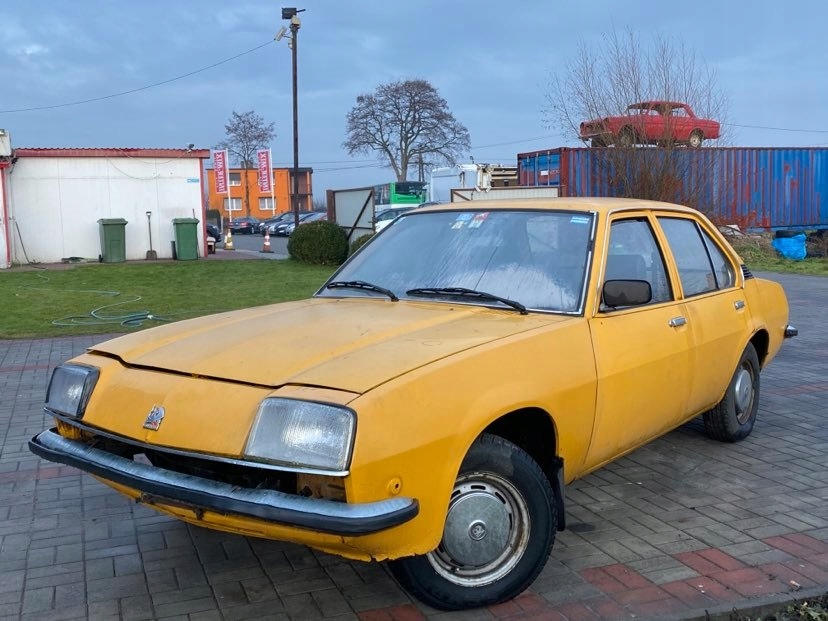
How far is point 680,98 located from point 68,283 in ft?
46.9

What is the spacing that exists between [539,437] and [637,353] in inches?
30.4

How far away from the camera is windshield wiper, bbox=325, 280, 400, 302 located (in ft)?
14.3

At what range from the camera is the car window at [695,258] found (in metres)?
5.02

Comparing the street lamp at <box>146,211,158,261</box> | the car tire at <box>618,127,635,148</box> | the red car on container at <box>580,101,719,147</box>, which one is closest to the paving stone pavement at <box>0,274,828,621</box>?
the red car on container at <box>580,101,719,147</box>

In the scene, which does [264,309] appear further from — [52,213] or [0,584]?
[52,213]

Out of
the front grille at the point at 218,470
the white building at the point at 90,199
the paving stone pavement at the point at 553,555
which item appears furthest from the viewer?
the white building at the point at 90,199

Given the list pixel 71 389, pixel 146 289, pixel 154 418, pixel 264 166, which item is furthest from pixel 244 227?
pixel 154 418

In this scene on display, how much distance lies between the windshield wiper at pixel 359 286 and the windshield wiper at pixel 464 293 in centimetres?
9

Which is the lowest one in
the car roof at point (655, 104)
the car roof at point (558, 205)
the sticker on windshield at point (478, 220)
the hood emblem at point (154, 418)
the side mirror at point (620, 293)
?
the hood emblem at point (154, 418)

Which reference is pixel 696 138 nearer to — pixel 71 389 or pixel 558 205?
pixel 558 205

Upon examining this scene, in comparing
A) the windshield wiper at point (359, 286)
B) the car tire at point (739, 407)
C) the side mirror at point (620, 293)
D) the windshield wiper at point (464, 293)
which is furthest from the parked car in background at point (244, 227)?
the side mirror at point (620, 293)

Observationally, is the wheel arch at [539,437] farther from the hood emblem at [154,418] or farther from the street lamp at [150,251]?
the street lamp at [150,251]

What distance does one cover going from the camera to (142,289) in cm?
1677

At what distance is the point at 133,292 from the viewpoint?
16172 mm
